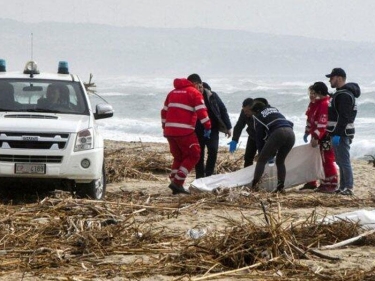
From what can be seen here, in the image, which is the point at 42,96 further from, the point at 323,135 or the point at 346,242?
the point at 346,242

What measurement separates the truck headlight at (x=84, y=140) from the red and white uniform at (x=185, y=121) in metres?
1.76

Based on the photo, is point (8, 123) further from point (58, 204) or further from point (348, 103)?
point (348, 103)

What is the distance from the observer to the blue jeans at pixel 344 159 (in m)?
12.9

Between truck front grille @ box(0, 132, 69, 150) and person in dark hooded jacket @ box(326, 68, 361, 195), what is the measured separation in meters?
3.80

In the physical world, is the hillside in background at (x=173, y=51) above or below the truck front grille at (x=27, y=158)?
below

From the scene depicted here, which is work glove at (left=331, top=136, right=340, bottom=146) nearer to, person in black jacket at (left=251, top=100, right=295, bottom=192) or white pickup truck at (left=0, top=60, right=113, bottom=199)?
person in black jacket at (left=251, top=100, right=295, bottom=192)

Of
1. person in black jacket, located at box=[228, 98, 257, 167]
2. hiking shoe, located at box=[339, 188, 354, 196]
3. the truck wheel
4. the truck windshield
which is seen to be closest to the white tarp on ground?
hiking shoe, located at box=[339, 188, 354, 196]

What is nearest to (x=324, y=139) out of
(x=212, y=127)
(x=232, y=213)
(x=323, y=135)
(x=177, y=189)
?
(x=323, y=135)

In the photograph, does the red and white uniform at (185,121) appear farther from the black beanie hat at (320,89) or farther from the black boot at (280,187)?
the black beanie hat at (320,89)

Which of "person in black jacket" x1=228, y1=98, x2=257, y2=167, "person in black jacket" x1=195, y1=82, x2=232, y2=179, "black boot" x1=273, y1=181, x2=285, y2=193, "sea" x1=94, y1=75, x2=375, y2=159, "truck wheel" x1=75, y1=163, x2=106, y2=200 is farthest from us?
"sea" x1=94, y1=75, x2=375, y2=159

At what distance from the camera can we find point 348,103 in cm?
1272

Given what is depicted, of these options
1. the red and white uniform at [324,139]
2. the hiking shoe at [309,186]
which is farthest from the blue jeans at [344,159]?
the hiking shoe at [309,186]

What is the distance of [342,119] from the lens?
→ 12789 millimetres

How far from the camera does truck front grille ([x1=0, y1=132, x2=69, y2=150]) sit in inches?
436
